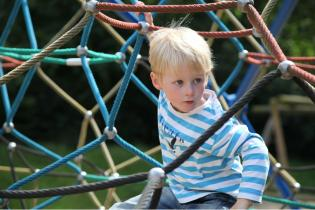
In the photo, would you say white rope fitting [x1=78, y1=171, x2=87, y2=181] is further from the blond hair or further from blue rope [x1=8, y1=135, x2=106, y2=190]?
the blond hair

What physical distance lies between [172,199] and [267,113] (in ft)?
15.4

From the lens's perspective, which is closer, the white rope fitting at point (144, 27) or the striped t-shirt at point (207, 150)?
the striped t-shirt at point (207, 150)

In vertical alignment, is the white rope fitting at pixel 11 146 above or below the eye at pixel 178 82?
below

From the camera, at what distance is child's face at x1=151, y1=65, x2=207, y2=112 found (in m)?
1.47

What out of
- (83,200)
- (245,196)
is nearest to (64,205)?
(83,200)

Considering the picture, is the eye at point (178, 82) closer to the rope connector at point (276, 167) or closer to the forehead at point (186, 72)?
the forehead at point (186, 72)

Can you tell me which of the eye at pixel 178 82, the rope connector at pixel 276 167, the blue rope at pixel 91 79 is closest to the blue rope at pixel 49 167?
the blue rope at pixel 91 79

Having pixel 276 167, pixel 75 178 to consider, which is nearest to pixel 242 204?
pixel 276 167

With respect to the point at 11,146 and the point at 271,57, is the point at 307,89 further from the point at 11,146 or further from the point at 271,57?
the point at 11,146

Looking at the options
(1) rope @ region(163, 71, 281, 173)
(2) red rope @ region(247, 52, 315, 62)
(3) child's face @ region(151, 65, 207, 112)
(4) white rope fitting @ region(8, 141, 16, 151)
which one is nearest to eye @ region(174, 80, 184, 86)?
(3) child's face @ region(151, 65, 207, 112)

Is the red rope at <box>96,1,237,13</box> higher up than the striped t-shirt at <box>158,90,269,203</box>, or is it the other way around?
the red rope at <box>96,1,237,13</box>

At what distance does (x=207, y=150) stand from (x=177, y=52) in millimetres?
212

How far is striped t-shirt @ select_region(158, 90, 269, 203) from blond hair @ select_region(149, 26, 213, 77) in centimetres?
11

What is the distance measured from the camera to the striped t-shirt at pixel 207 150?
148 cm
